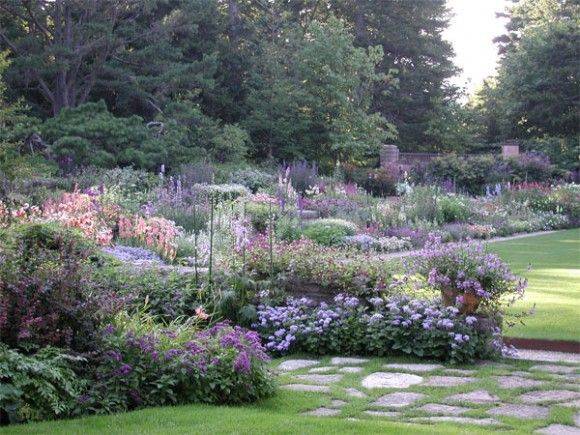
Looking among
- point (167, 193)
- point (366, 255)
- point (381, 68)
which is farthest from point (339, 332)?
point (381, 68)

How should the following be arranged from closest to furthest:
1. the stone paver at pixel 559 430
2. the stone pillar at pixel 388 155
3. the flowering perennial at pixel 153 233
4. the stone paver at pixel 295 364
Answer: the stone paver at pixel 559 430 → the stone paver at pixel 295 364 → the flowering perennial at pixel 153 233 → the stone pillar at pixel 388 155

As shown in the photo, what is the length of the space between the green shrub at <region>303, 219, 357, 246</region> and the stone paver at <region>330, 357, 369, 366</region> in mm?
7006

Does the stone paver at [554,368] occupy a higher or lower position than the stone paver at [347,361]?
higher

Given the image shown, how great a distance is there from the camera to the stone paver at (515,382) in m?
5.57

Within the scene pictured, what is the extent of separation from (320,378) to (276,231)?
7.24m

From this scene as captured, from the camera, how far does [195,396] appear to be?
5.10 meters

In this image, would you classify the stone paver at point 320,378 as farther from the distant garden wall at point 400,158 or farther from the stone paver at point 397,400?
the distant garden wall at point 400,158

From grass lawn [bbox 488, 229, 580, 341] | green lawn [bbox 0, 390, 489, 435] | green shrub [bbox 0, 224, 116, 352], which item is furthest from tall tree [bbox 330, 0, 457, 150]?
green lawn [bbox 0, 390, 489, 435]

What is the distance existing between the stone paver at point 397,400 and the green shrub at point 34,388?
5.86ft

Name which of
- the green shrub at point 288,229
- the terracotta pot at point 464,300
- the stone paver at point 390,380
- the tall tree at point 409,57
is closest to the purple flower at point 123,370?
the stone paver at point 390,380

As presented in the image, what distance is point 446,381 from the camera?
5766 mm

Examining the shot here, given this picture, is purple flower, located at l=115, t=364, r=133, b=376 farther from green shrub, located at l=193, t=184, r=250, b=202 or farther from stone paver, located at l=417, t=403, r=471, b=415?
green shrub, located at l=193, t=184, r=250, b=202

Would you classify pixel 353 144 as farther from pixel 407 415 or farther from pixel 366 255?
pixel 407 415

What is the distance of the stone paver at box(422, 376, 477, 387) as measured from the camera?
5661 millimetres
